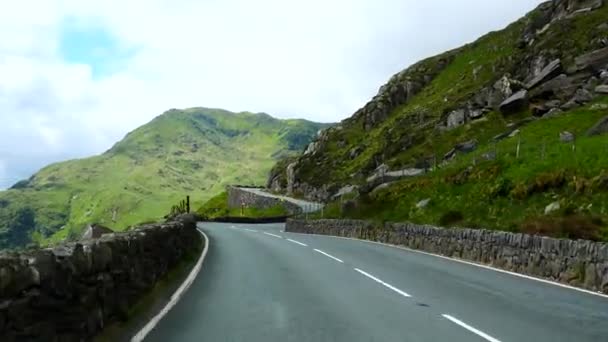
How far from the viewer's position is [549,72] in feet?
207

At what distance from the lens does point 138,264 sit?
1230cm

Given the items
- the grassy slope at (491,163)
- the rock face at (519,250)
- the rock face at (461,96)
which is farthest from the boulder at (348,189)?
the rock face at (519,250)

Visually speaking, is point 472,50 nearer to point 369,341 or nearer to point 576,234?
point 576,234

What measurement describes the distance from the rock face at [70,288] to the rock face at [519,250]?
35.7ft

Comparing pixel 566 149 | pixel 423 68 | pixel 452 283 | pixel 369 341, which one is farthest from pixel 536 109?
pixel 423 68

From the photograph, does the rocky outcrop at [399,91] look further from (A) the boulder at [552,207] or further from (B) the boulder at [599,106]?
(A) the boulder at [552,207]

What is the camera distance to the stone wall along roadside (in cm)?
9125

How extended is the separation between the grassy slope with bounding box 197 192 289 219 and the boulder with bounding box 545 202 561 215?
66115 mm

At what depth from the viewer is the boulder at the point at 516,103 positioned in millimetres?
64000

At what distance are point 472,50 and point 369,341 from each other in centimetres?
11394

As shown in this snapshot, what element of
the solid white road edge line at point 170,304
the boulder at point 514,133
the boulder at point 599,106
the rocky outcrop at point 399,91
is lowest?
the solid white road edge line at point 170,304

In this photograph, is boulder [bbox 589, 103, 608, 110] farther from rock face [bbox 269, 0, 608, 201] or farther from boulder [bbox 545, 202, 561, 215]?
boulder [bbox 545, 202, 561, 215]

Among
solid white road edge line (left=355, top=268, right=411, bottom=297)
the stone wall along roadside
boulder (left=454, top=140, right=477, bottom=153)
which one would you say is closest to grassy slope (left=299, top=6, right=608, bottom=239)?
boulder (left=454, top=140, right=477, bottom=153)

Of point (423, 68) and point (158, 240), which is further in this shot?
point (423, 68)
